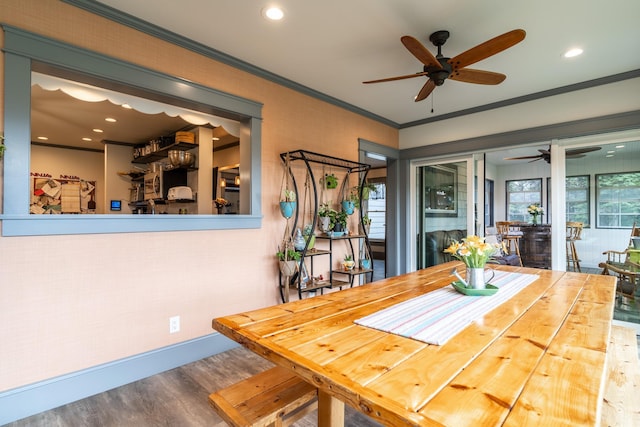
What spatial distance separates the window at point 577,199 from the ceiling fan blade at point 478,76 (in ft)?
6.16

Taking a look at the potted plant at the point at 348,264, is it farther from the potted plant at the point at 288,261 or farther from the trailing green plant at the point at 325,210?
the potted plant at the point at 288,261

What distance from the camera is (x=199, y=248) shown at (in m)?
2.64

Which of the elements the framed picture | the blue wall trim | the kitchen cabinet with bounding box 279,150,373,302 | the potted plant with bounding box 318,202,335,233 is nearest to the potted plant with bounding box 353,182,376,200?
the kitchen cabinet with bounding box 279,150,373,302

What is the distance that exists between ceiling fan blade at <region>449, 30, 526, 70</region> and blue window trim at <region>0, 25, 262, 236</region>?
1.96 meters

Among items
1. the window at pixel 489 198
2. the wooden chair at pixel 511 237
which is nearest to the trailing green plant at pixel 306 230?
the wooden chair at pixel 511 237

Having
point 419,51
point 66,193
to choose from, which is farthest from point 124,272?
point 66,193

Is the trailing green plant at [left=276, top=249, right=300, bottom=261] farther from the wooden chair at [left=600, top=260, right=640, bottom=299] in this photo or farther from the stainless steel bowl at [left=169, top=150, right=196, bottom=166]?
the wooden chair at [left=600, top=260, right=640, bottom=299]

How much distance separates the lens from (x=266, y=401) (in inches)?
52.5

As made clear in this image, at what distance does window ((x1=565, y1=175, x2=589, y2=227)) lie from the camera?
3557mm

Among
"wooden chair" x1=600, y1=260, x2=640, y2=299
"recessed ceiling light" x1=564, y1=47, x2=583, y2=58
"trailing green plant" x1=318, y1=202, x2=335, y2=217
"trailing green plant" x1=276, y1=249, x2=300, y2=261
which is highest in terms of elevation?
"recessed ceiling light" x1=564, y1=47, x2=583, y2=58

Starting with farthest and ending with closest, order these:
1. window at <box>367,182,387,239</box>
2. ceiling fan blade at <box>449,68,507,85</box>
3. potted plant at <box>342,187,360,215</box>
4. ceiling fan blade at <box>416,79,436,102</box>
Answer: window at <box>367,182,387,239</box>, potted plant at <box>342,187,360,215</box>, ceiling fan blade at <box>416,79,436,102</box>, ceiling fan blade at <box>449,68,507,85</box>

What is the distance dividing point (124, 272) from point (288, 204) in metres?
1.44

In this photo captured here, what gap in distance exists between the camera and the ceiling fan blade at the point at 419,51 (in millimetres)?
2018

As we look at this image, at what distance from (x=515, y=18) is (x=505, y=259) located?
356cm
